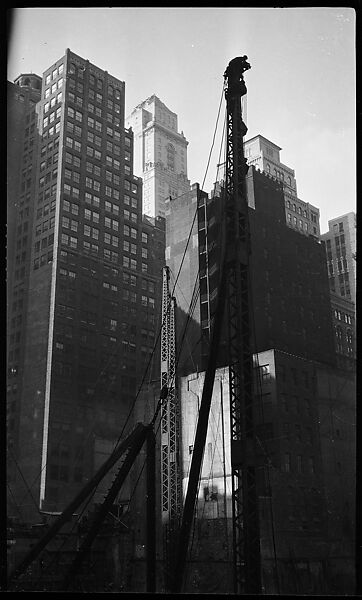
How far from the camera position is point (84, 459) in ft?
123

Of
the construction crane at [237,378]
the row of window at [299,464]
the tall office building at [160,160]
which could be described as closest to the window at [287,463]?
the row of window at [299,464]

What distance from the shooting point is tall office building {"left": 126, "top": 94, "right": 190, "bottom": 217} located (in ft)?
220

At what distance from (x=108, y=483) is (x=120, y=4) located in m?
33.4

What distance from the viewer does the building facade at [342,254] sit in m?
37.5

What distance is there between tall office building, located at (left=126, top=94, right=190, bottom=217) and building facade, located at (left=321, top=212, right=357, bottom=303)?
26618 mm

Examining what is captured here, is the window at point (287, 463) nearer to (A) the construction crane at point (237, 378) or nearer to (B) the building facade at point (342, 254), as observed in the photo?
(B) the building facade at point (342, 254)

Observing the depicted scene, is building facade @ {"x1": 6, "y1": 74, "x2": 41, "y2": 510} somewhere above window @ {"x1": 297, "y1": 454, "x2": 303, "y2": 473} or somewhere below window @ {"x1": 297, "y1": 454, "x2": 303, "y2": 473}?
above

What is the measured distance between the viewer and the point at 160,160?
76.8 meters

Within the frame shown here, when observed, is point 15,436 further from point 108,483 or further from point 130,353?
point 130,353

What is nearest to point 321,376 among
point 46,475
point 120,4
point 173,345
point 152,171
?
point 173,345

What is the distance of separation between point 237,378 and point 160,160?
221 feet

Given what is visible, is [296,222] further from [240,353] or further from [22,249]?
[240,353]

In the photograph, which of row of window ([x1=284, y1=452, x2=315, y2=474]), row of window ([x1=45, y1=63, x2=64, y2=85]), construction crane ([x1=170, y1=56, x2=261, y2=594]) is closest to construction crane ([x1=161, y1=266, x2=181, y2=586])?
row of window ([x1=284, y1=452, x2=315, y2=474])

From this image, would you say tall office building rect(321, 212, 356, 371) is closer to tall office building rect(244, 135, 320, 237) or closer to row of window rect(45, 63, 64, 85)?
tall office building rect(244, 135, 320, 237)
